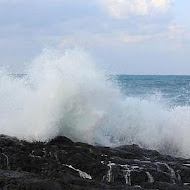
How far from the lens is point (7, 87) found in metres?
12.9

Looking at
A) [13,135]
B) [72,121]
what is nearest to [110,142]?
[72,121]

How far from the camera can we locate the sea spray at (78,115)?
10.3 meters

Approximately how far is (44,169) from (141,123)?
6496 mm

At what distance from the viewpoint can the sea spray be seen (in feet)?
33.9

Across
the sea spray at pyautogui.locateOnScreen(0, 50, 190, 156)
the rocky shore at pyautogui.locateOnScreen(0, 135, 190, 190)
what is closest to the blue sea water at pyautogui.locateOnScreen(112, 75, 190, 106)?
the sea spray at pyautogui.locateOnScreen(0, 50, 190, 156)

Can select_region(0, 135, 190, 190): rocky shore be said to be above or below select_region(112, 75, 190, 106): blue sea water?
below

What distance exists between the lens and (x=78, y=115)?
10.9m

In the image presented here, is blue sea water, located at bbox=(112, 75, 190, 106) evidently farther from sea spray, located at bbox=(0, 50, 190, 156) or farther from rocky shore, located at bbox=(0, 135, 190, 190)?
rocky shore, located at bbox=(0, 135, 190, 190)

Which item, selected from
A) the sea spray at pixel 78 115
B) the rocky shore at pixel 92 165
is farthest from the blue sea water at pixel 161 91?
the rocky shore at pixel 92 165

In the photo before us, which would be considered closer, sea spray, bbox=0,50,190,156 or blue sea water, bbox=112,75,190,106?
sea spray, bbox=0,50,190,156

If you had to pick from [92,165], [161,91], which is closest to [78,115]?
[92,165]

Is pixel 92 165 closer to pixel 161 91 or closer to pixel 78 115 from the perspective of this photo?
pixel 78 115

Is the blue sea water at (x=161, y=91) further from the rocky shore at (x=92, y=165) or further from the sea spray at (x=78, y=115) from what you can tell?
the rocky shore at (x=92, y=165)

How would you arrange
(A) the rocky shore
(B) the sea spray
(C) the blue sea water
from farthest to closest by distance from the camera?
(C) the blue sea water
(B) the sea spray
(A) the rocky shore
